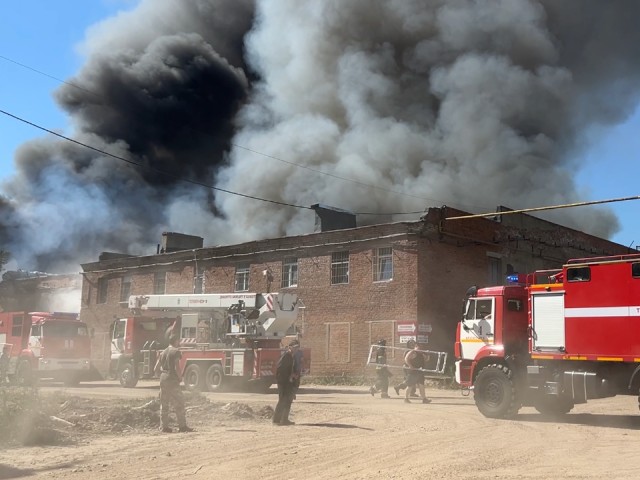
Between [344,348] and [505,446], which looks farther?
[344,348]

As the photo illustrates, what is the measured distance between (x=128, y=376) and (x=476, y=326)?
47.0 ft

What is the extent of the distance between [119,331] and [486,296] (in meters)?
15.5

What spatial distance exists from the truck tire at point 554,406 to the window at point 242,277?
19.1 m

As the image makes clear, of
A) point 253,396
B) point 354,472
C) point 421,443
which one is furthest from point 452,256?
point 354,472

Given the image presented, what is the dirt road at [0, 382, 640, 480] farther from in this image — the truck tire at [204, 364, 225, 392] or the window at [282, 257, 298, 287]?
the window at [282, 257, 298, 287]

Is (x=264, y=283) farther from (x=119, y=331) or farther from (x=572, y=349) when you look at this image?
(x=572, y=349)

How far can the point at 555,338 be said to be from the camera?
11883 mm

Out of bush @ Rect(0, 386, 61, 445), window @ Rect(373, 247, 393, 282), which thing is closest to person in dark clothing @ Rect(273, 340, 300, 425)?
bush @ Rect(0, 386, 61, 445)

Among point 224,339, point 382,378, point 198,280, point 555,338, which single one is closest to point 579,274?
point 555,338

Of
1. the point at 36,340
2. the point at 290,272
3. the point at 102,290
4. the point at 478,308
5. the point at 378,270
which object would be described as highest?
the point at 290,272

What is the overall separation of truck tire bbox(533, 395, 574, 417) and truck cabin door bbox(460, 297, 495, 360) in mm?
1476

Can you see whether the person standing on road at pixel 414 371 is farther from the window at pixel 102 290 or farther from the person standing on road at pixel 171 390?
the window at pixel 102 290

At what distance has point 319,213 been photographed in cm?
3438

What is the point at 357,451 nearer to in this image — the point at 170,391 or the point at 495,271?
the point at 170,391
